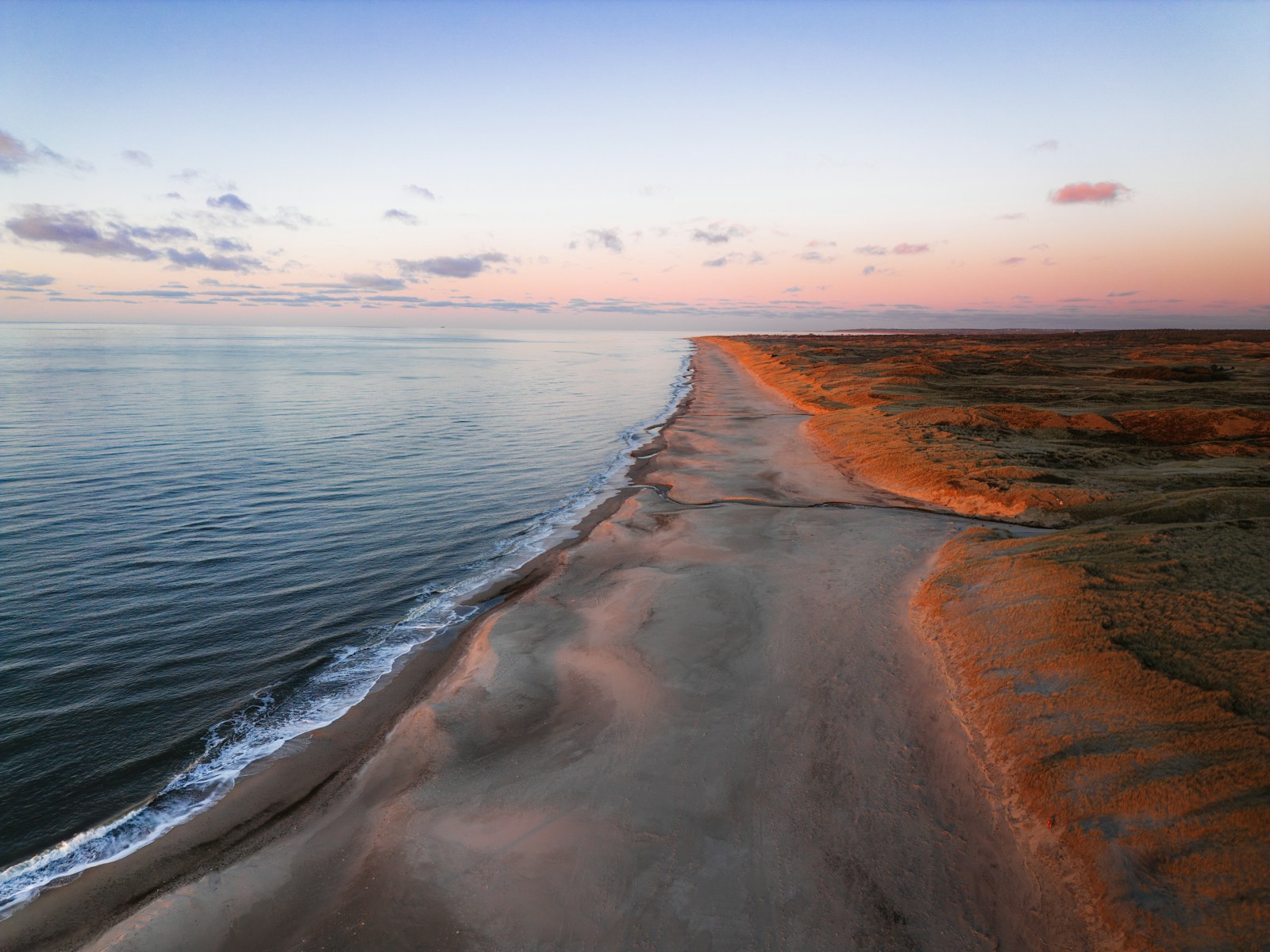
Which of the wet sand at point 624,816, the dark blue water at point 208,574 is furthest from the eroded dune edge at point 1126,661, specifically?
the dark blue water at point 208,574

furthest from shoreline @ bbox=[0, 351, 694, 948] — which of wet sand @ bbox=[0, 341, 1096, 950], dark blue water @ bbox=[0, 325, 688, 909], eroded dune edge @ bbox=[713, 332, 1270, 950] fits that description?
eroded dune edge @ bbox=[713, 332, 1270, 950]

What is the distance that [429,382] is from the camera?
65.6 m

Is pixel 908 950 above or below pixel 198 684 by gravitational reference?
above

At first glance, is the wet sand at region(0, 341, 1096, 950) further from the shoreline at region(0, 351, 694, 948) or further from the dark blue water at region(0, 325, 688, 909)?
the dark blue water at region(0, 325, 688, 909)

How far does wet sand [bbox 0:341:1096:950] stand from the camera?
5641 millimetres

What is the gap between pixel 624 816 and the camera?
6.84 metres

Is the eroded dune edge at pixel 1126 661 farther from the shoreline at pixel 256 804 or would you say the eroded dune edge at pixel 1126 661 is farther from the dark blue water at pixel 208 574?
the dark blue water at pixel 208 574

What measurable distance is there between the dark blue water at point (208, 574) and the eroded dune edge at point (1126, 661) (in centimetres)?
990

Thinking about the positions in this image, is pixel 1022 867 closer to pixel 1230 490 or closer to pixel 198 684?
pixel 198 684

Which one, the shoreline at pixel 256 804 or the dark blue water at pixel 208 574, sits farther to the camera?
the dark blue water at pixel 208 574

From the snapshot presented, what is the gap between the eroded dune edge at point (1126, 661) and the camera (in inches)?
209

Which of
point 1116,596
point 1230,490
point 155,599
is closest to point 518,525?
point 155,599

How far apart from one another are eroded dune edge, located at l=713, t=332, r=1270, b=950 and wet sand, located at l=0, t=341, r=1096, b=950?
1.84ft

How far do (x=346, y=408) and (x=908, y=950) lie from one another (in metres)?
45.7
